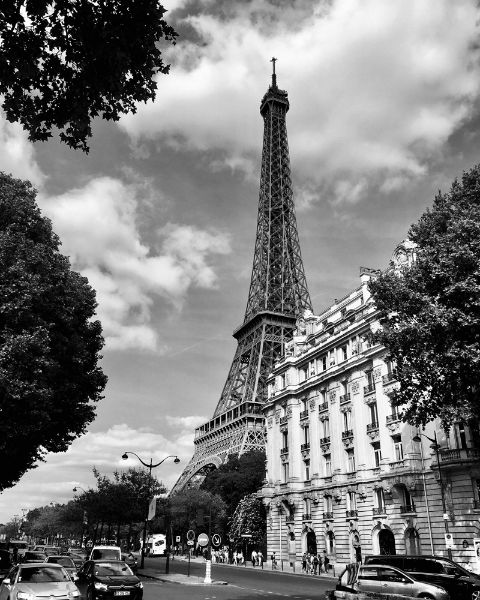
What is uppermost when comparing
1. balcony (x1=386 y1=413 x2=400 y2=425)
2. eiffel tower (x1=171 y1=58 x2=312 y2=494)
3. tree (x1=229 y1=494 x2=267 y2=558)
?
eiffel tower (x1=171 y1=58 x2=312 y2=494)

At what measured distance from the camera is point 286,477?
59938mm

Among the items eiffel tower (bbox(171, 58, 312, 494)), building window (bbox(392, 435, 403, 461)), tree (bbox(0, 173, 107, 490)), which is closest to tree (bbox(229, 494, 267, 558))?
eiffel tower (bbox(171, 58, 312, 494))

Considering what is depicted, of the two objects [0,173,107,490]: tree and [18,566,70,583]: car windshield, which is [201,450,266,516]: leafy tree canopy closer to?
[0,173,107,490]: tree

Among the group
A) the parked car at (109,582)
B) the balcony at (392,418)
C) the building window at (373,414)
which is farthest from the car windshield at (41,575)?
the building window at (373,414)

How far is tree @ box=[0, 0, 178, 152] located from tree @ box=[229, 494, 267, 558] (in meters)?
66.8

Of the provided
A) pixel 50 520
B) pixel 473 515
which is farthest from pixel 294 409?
pixel 50 520

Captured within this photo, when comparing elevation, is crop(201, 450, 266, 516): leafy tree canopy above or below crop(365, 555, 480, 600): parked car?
above

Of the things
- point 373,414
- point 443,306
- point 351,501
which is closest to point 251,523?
point 351,501

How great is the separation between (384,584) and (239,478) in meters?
68.7

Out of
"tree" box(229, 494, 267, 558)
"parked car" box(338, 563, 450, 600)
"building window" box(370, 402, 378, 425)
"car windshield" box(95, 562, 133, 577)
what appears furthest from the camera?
"tree" box(229, 494, 267, 558)

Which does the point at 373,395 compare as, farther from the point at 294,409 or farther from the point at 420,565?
the point at 420,565

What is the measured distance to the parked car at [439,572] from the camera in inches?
766

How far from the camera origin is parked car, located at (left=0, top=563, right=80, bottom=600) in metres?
15.8

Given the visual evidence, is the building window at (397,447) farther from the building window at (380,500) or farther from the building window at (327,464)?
the building window at (327,464)
